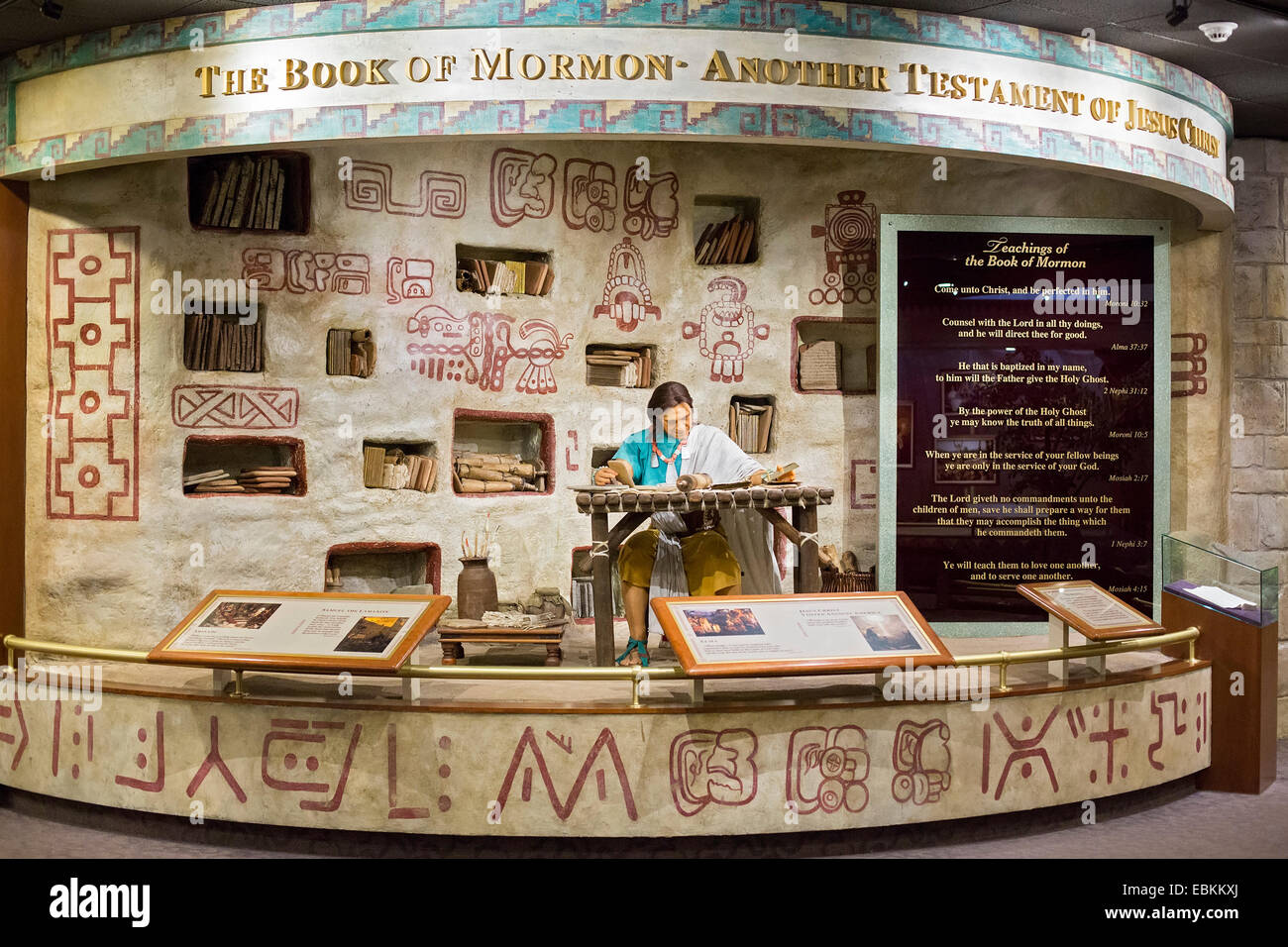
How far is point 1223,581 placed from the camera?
5195 millimetres

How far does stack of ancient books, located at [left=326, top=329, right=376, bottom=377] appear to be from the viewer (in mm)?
6281

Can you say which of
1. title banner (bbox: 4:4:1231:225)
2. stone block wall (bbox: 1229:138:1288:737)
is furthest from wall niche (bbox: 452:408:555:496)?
stone block wall (bbox: 1229:138:1288:737)

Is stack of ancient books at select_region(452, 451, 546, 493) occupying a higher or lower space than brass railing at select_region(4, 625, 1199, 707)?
higher

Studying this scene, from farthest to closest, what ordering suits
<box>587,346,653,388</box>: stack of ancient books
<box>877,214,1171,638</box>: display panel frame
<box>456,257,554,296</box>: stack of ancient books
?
<box>587,346,653,388</box>: stack of ancient books
<box>456,257,554,296</box>: stack of ancient books
<box>877,214,1171,638</box>: display panel frame

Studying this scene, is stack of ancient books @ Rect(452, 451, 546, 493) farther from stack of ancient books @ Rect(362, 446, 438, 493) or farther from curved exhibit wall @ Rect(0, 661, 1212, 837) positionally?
curved exhibit wall @ Rect(0, 661, 1212, 837)

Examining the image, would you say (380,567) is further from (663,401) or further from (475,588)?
(663,401)

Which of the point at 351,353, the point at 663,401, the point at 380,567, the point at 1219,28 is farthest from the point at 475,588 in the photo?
the point at 1219,28

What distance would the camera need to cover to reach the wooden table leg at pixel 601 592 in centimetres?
475

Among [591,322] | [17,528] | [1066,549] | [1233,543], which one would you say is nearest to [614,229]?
[591,322]

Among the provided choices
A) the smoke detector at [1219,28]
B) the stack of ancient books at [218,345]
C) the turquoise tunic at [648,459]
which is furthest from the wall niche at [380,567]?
the smoke detector at [1219,28]

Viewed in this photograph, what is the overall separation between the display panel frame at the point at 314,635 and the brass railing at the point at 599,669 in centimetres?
6

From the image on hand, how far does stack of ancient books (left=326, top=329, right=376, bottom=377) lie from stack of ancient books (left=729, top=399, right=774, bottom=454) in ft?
6.95

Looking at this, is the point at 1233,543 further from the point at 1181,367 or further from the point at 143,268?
the point at 143,268

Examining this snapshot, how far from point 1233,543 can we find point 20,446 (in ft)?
22.7
